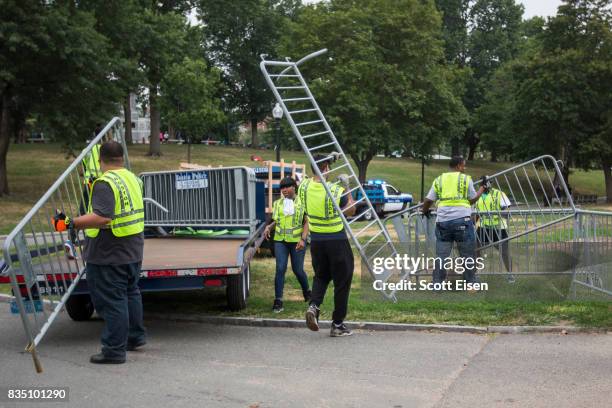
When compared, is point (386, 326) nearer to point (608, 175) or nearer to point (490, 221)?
point (490, 221)

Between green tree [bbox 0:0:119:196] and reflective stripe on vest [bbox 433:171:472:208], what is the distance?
70.1ft

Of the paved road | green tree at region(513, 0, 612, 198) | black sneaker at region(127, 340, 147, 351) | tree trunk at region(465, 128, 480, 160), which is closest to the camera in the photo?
the paved road

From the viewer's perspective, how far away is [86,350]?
7770mm

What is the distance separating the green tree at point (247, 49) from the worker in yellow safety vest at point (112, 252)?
60.8m

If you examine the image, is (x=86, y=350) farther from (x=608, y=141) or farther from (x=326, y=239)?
(x=608, y=141)

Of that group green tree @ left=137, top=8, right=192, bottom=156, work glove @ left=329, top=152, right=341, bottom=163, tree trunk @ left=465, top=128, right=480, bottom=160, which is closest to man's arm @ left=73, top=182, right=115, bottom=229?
work glove @ left=329, top=152, right=341, bottom=163

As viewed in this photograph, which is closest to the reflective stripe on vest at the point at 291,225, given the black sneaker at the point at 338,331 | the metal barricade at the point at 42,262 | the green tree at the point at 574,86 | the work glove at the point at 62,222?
the black sneaker at the point at 338,331

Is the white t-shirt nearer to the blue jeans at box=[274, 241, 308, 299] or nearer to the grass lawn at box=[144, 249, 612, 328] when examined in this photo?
the grass lawn at box=[144, 249, 612, 328]

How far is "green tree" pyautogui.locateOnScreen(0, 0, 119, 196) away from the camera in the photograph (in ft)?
92.6

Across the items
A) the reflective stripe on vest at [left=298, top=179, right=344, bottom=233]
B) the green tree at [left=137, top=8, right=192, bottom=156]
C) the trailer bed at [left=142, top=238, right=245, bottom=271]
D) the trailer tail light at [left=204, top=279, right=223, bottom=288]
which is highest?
the green tree at [left=137, top=8, right=192, bottom=156]

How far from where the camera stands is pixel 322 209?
830 centimetres

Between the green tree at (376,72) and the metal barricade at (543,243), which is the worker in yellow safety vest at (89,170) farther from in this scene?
the green tree at (376,72)

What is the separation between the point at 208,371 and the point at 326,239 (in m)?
2.08

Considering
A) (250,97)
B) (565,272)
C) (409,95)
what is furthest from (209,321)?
(250,97)
